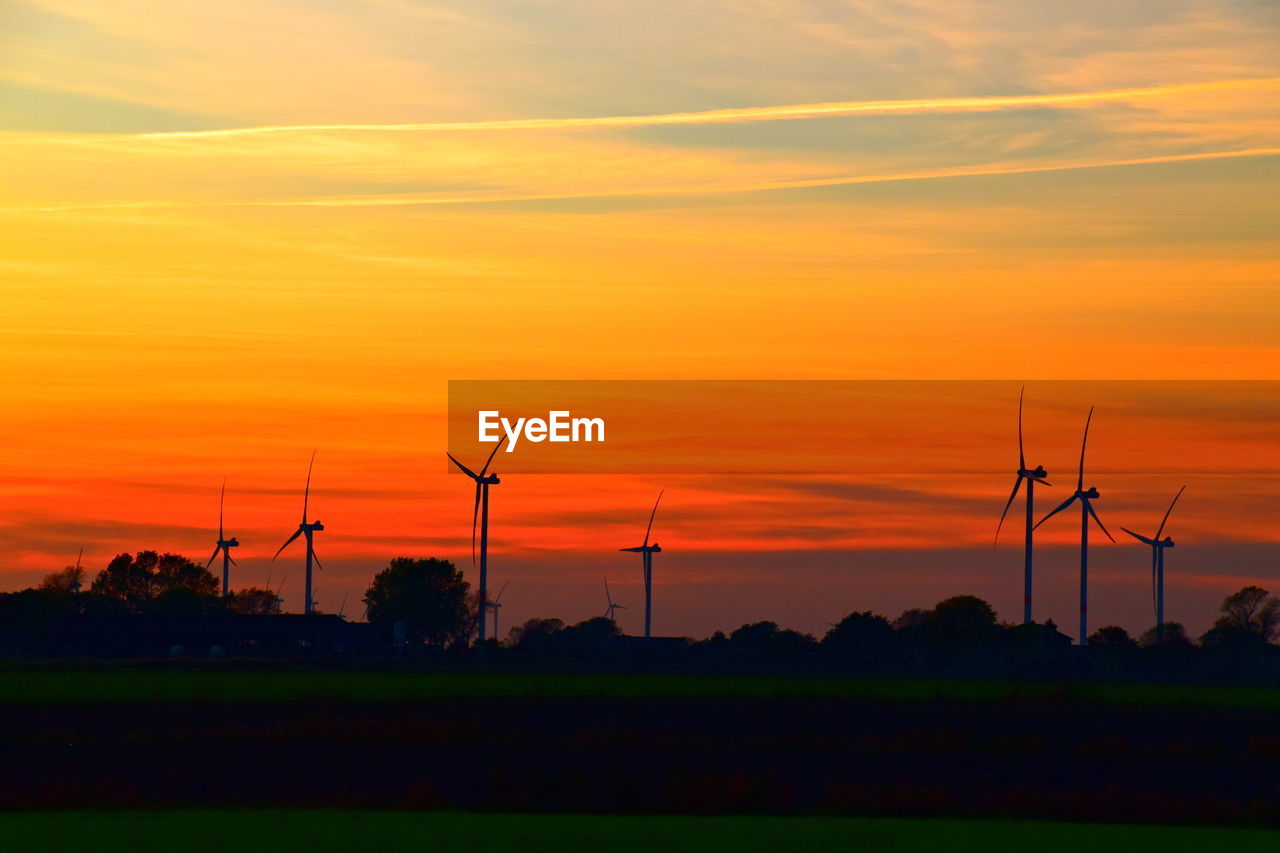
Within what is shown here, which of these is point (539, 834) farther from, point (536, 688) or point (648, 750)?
point (536, 688)

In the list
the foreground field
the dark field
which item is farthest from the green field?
the foreground field

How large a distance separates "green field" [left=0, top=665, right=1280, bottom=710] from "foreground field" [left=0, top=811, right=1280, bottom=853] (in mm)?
54624

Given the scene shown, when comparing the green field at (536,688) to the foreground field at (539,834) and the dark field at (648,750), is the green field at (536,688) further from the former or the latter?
the foreground field at (539,834)

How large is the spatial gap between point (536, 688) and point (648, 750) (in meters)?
28.9

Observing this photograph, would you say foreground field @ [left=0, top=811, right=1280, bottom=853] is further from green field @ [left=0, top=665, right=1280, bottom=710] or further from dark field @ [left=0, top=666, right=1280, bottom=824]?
green field @ [left=0, top=665, right=1280, bottom=710]

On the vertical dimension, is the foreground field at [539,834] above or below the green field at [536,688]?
above

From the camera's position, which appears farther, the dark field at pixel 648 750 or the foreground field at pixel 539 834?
the dark field at pixel 648 750

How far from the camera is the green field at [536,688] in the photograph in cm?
10075

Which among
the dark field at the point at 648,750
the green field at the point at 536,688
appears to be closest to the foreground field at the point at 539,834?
the dark field at the point at 648,750

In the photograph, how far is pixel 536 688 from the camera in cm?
10406

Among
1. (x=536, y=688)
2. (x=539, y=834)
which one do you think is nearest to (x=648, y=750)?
(x=536, y=688)

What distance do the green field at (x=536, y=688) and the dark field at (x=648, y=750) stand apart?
498 millimetres

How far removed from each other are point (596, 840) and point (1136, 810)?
94.0 ft

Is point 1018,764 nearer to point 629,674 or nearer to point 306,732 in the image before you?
point 306,732
